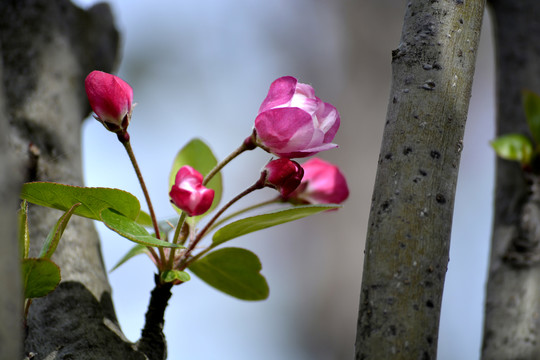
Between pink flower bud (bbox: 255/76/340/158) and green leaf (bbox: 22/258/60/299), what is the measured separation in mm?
254

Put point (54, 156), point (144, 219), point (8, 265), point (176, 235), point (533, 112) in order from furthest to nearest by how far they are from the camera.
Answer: point (533, 112)
point (54, 156)
point (144, 219)
point (176, 235)
point (8, 265)

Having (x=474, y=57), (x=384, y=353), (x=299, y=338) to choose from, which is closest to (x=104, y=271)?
(x=384, y=353)

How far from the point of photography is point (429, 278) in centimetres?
50

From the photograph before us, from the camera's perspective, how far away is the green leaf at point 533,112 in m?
1.08

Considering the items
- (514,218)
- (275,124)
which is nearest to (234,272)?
(275,124)

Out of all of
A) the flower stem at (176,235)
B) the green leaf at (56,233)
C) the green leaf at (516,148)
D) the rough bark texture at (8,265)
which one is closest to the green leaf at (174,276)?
the flower stem at (176,235)

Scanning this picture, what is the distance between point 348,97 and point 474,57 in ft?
9.97

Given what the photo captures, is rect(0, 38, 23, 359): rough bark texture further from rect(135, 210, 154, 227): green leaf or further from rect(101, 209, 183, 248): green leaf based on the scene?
rect(135, 210, 154, 227): green leaf

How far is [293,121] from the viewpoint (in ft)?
1.91

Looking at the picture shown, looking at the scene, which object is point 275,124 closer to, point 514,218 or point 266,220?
point 266,220

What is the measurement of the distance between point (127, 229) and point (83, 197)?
57mm

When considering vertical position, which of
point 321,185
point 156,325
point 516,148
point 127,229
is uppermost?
point 516,148

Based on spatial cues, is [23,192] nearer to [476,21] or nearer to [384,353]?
[384,353]

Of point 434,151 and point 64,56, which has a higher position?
point 64,56
